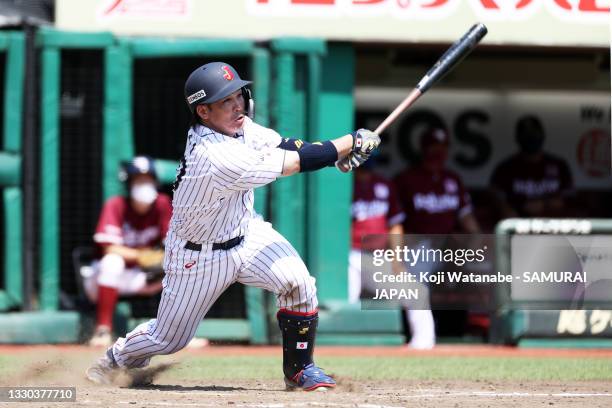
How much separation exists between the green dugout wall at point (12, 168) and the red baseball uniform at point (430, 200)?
282 cm

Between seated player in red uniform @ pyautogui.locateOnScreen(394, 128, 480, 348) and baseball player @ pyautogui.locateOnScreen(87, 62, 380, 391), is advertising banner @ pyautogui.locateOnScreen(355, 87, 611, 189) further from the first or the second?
baseball player @ pyautogui.locateOnScreen(87, 62, 380, 391)

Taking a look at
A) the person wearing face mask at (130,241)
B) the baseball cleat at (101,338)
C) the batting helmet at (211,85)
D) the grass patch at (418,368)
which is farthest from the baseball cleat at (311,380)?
the person wearing face mask at (130,241)

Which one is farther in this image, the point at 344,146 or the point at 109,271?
the point at 109,271

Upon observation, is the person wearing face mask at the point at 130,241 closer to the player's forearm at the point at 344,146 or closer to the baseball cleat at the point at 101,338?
the baseball cleat at the point at 101,338

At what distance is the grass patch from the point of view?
6.65 meters

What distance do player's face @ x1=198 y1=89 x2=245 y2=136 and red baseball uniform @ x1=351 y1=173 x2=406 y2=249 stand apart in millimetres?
3663

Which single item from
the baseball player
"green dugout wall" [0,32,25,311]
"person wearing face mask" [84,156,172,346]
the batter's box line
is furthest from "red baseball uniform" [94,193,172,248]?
the batter's box line

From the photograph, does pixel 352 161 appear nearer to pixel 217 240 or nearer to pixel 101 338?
pixel 217 240

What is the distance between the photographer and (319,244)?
8930mm

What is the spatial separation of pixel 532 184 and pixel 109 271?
3775 millimetres

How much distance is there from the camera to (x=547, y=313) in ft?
28.2

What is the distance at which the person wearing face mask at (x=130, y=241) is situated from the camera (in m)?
8.46

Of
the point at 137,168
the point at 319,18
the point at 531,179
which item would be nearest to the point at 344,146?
the point at 137,168

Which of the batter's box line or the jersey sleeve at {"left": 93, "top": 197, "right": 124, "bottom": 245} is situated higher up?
the jersey sleeve at {"left": 93, "top": 197, "right": 124, "bottom": 245}
